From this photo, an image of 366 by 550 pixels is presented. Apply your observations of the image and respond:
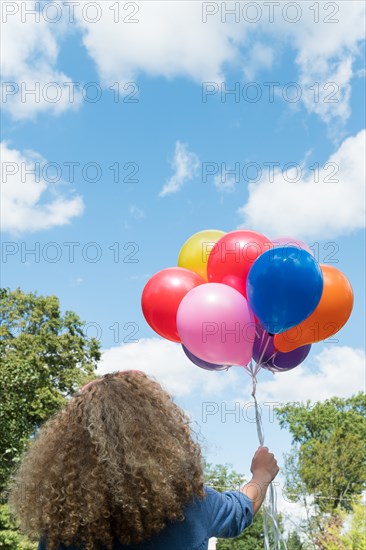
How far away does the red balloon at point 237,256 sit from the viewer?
15.4 ft

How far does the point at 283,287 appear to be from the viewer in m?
4.40

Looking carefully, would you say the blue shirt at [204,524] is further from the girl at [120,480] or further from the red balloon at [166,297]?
the red balloon at [166,297]

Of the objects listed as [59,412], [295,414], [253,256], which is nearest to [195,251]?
[253,256]

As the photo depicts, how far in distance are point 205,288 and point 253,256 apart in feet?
1.43

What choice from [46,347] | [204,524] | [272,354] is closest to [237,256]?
[272,354]

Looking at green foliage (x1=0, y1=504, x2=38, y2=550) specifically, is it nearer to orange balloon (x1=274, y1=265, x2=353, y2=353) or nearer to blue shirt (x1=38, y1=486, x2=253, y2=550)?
orange balloon (x1=274, y1=265, x2=353, y2=353)

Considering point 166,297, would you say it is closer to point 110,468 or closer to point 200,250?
point 200,250

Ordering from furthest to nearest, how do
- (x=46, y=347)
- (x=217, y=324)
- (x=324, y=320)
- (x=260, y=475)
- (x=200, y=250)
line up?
(x=46, y=347), (x=200, y=250), (x=324, y=320), (x=217, y=324), (x=260, y=475)

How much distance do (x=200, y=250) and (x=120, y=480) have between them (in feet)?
11.5

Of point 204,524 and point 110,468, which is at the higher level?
point 110,468

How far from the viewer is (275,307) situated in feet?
14.5

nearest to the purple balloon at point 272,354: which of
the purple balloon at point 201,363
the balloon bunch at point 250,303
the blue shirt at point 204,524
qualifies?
the balloon bunch at point 250,303

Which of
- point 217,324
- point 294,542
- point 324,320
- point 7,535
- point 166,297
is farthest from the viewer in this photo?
point 294,542

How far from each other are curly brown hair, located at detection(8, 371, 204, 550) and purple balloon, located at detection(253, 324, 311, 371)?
8.57ft
